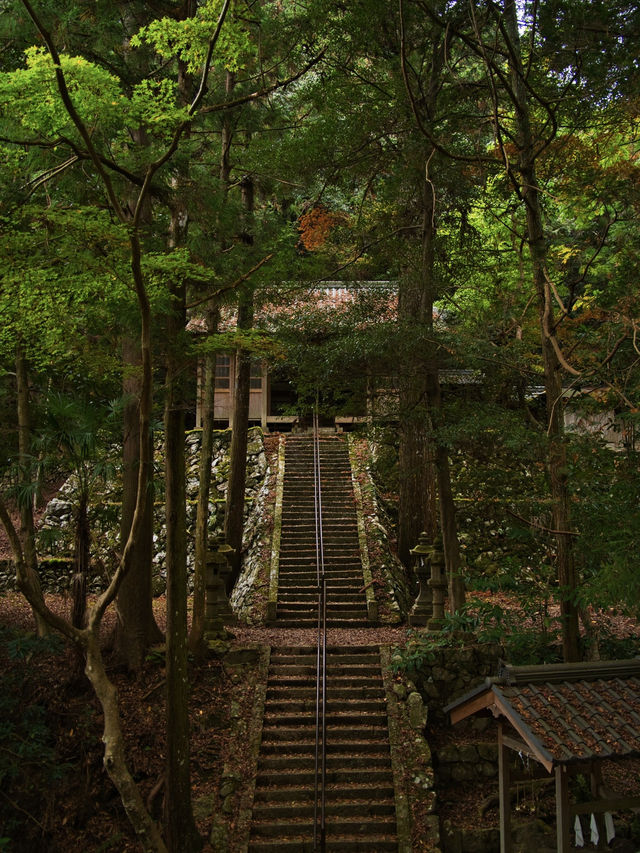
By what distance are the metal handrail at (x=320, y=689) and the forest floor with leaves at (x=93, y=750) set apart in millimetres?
896

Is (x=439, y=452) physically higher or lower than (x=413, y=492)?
higher

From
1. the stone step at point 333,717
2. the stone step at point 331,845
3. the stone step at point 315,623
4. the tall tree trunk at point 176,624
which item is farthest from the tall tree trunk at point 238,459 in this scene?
the stone step at point 331,845

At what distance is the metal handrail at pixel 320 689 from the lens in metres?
7.43

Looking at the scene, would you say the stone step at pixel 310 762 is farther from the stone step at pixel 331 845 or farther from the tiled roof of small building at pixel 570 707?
the tiled roof of small building at pixel 570 707

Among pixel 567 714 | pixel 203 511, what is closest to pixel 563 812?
pixel 567 714

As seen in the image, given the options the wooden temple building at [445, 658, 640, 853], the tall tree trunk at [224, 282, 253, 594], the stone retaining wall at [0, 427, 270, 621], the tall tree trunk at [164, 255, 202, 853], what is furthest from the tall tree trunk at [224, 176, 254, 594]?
the wooden temple building at [445, 658, 640, 853]

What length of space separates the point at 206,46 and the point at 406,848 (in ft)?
26.2

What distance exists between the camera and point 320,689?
9797 millimetres

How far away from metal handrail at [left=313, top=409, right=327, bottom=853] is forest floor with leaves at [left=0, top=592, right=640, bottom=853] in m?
0.90

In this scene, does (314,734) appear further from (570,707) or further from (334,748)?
(570,707)

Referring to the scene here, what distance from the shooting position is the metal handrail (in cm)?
743

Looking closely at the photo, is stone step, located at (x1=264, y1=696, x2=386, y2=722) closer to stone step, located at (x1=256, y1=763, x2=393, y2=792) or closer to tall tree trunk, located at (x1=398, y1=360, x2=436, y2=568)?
stone step, located at (x1=256, y1=763, x2=393, y2=792)

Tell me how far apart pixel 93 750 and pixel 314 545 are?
21.5ft

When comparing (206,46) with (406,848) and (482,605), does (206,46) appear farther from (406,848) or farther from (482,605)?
(406,848)
